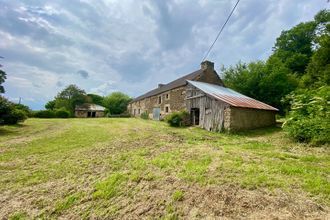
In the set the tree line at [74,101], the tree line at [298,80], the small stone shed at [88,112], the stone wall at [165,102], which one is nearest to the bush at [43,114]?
the tree line at [74,101]

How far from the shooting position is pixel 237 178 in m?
3.78

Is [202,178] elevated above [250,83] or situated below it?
below

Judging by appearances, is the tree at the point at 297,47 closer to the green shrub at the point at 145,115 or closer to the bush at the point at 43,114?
the green shrub at the point at 145,115

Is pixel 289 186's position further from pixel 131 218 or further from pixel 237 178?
pixel 131 218

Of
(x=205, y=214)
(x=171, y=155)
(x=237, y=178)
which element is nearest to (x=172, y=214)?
(x=205, y=214)

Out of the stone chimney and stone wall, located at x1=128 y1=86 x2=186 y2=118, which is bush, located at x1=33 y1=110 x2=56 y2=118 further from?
the stone chimney

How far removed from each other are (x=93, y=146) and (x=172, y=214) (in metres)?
5.36

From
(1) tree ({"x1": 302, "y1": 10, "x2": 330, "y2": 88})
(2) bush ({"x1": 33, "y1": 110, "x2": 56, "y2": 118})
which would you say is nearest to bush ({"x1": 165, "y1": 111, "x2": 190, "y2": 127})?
(1) tree ({"x1": 302, "y1": 10, "x2": 330, "y2": 88})

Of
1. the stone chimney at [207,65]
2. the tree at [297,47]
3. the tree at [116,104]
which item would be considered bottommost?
the tree at [116,104]

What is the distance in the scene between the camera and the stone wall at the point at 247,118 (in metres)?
10.7

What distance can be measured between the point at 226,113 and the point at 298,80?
52.1 ft

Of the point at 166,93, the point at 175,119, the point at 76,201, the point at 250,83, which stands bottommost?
the point at 76,201

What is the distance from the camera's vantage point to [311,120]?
6980mm

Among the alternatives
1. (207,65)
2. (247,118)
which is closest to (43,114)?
(207,65)
